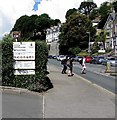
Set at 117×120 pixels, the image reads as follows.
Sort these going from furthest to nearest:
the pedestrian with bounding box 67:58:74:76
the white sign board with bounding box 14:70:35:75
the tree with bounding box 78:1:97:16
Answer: the tree with bounding box 78:1:97:16 < the pedestrian with bounding box 67:58:74:76 < the white sign board with bounding box 14:70:35:75

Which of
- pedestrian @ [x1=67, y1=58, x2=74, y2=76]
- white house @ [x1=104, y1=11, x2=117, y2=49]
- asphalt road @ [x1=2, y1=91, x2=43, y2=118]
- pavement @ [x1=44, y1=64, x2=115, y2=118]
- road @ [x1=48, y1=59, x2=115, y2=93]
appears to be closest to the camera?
asphalt road @ [x1=2, y1=91, x2=43, y2=118]

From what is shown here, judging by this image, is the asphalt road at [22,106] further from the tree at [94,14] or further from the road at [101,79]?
the tree at [94,14]

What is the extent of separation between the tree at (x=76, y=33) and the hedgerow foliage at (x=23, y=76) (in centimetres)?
8608

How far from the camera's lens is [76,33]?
105125 millimetres

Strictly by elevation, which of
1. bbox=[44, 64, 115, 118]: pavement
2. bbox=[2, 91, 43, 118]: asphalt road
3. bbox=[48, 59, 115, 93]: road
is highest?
bbox=[2, 91, 43, 118]: asphalt road

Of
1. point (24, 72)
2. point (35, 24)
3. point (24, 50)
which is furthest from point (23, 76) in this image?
point (35, 24)

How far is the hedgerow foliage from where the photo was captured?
59.3 ft

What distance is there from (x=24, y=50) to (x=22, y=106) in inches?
273

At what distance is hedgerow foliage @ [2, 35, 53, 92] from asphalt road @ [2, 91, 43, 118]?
2.09m

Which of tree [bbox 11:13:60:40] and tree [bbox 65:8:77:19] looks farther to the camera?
tree [bbox 65:8:77:19]

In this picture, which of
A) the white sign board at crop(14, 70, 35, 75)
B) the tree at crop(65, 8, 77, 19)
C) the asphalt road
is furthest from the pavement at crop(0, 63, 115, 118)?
the tree at crop(65, 8, 77, 19)

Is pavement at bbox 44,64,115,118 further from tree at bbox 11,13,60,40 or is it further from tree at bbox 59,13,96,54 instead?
tree at bbox 11,13,60,40

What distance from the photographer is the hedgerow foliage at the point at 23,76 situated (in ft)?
59.3

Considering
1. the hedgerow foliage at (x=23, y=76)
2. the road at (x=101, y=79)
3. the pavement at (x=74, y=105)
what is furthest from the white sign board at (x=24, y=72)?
the road at (x=101, y=79)
